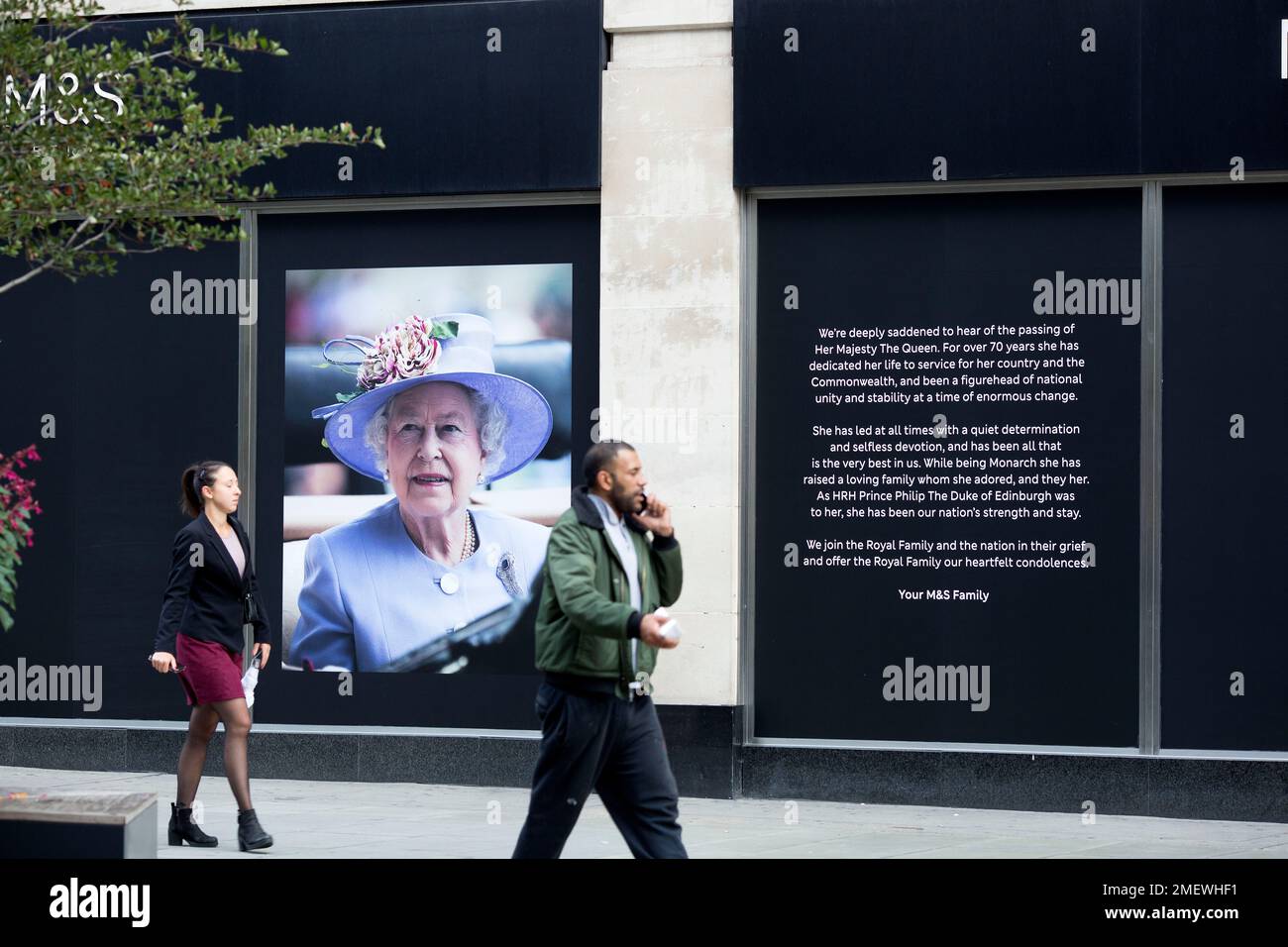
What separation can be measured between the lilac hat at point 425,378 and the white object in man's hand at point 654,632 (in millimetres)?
5232

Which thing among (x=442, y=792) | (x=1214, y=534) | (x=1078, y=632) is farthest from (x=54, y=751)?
(x=1214, y=534)

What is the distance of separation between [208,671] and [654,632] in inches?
136

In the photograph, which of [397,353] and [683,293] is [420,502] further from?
[683,293]

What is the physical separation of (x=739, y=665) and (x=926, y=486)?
5.15 feet

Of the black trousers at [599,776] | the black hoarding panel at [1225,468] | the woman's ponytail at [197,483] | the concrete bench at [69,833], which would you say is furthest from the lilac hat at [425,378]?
the concrete bench at [69,833]

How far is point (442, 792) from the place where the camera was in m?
11.2

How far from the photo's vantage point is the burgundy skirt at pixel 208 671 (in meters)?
8.89

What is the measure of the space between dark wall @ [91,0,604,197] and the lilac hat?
91 cm

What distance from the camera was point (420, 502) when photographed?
11617 millimetres

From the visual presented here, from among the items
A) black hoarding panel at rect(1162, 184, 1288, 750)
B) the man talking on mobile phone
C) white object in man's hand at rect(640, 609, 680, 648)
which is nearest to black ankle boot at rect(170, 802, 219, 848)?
the man talking on mobile phone

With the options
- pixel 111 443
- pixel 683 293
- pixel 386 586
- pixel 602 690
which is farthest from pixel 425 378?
pixel 602 690

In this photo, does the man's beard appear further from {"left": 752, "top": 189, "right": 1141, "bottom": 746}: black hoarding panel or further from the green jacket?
{"left": 752, "top": 189, "right": 1141, "bottom": 746}: black hoarding panel
